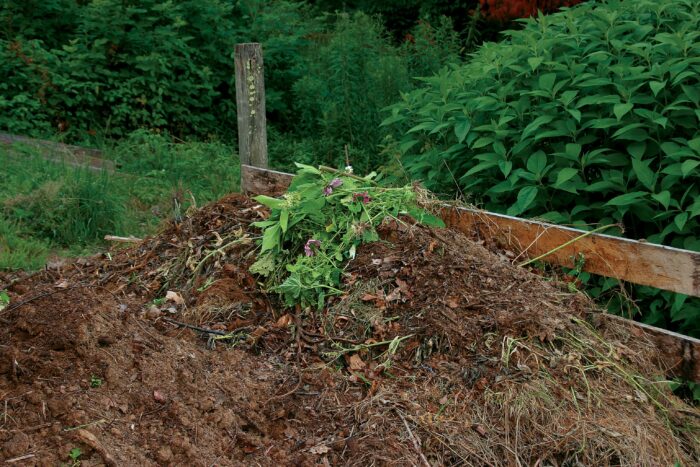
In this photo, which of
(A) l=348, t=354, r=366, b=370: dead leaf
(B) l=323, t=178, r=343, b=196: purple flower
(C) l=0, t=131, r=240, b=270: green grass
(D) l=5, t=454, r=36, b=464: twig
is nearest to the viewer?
(D) l=5, t=454, r=36, b=464: twig

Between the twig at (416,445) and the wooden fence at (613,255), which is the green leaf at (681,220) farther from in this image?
the twig at (416,445)

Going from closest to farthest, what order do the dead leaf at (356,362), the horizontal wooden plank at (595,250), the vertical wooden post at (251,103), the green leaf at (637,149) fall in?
1. the dead leaf at (356,362)
2. the horizontal wooden plank at (595,250)
3. the green leaf at (637,149)
4. the vertical wooden post at (251,103)

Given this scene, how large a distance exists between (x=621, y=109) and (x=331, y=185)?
148 centimetres

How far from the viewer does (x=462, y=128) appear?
14.6ft

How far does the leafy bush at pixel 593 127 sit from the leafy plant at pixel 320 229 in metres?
0.60

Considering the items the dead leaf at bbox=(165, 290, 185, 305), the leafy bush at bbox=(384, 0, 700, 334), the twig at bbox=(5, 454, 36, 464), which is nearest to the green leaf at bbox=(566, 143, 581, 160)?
the leafy bush at bbox=(384, 0, 700, 334)

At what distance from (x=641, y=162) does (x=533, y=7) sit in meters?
6.54

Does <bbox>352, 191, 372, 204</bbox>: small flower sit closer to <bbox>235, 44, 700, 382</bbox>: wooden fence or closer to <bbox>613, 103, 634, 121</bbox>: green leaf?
<bbox>235, 44, 700, 382</bbox>: wooden fence

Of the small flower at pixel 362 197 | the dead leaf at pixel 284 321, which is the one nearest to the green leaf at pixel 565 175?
the small flower at pixel 362 197

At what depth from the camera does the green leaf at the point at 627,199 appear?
3750 millimetres

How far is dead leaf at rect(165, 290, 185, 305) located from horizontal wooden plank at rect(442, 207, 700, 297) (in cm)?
149

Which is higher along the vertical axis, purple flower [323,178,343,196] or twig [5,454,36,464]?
purple flower [323,178,343,196]

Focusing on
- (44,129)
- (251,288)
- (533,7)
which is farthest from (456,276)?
(533,7)

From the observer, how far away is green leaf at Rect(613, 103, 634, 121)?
3741 mm
